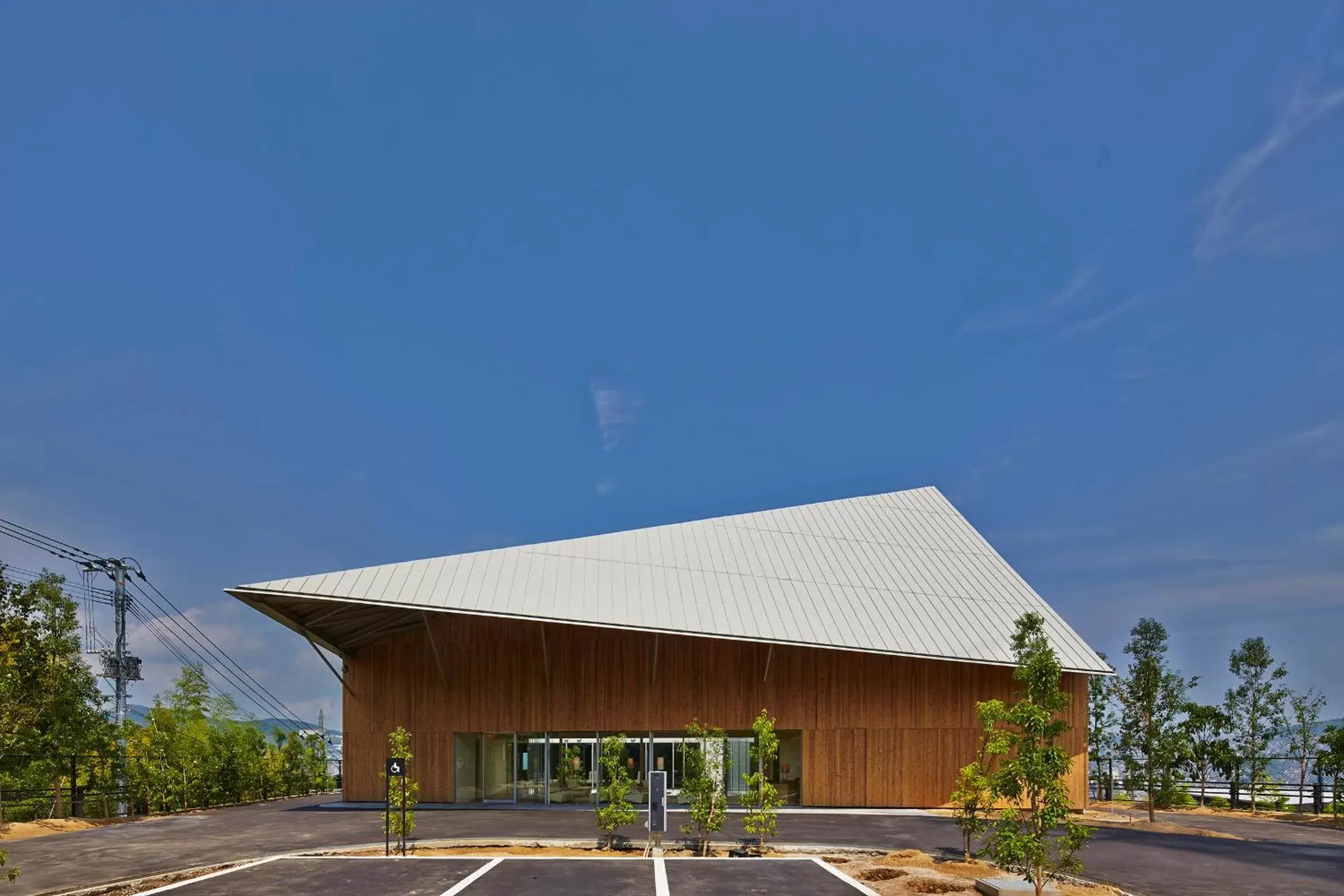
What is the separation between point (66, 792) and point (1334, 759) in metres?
39.1

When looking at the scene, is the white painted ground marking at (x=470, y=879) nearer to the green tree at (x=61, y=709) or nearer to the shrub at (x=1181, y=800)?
the green tree at (x=61, y=709)

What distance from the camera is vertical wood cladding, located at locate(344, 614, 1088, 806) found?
85.7ft

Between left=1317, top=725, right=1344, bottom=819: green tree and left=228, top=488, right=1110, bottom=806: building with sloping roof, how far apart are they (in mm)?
9063

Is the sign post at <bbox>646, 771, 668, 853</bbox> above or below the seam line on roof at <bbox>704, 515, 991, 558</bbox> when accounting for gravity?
below

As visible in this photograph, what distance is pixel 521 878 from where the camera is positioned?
47.3 ft

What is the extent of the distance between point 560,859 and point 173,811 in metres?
19.1

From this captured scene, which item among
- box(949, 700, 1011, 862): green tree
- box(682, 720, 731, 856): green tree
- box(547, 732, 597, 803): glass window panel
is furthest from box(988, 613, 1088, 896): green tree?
box(547, 732, 597, 803): glass window panel

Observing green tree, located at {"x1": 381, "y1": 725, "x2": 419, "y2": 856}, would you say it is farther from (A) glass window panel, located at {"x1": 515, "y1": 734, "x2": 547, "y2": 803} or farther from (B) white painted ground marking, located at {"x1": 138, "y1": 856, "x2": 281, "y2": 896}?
(A) glass window panel, located at {"x1": 515, "y1": 734, "x2": 547, "y2": 803}

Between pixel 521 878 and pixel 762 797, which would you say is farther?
pixel 762 797

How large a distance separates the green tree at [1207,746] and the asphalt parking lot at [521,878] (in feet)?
82.2

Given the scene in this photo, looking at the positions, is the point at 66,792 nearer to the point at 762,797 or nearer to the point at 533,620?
the point at 533,620

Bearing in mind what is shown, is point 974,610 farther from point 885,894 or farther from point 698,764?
point 885,894

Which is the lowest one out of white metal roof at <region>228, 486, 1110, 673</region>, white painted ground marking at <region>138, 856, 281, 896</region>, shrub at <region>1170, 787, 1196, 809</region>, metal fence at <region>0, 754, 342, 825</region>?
shrub at <region>1170, 787, 1196, 809</region>

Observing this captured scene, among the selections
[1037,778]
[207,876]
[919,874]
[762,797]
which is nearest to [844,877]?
[919,874]
